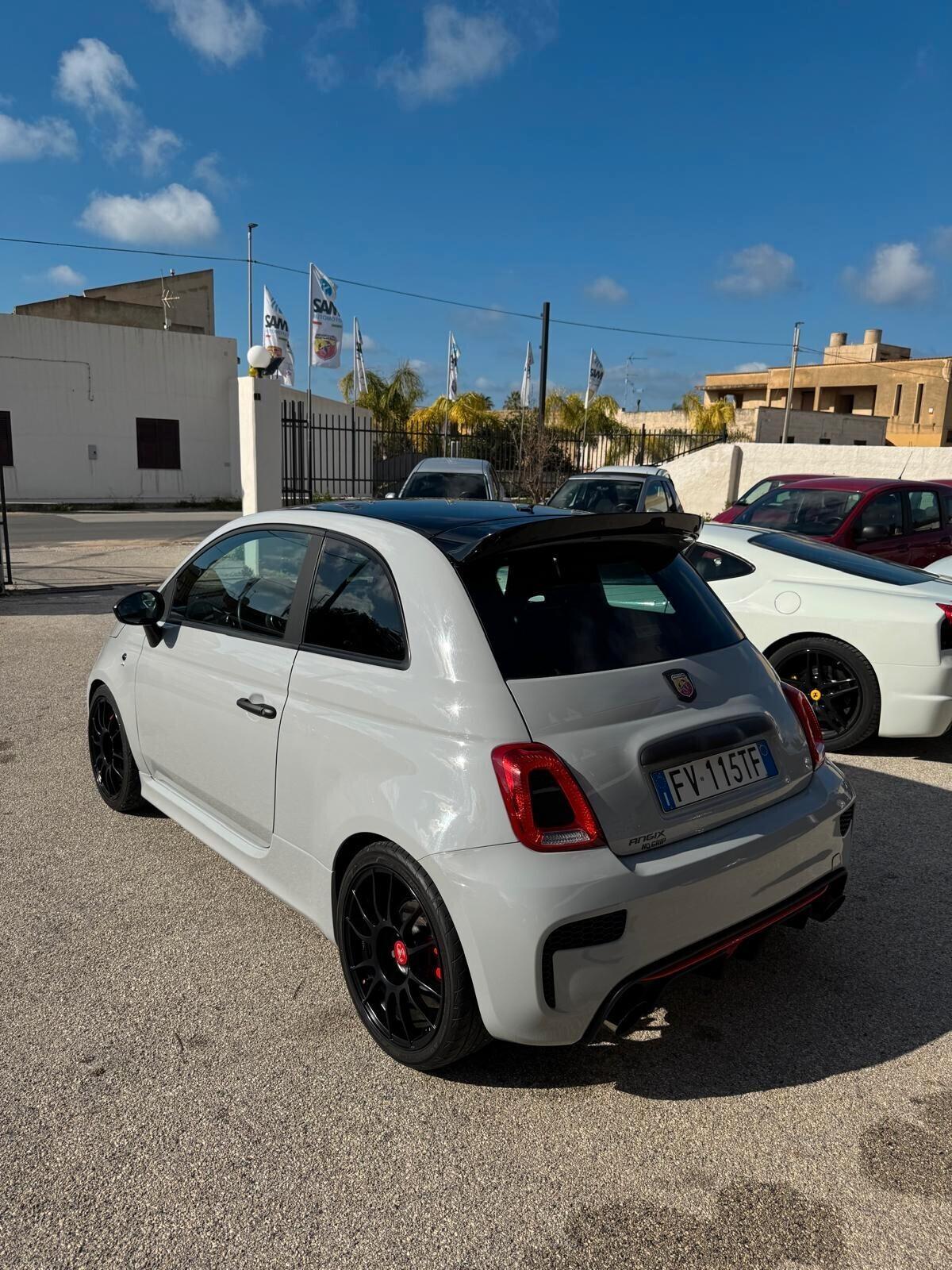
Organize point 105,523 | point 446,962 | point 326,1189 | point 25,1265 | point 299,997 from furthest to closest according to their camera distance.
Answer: point 105,523, point 299,997, point 446,962, point 326,1189, point 25,1265

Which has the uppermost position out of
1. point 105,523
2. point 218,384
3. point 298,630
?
point 218,384

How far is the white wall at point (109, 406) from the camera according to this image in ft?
90.4

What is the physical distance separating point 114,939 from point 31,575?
10.6m

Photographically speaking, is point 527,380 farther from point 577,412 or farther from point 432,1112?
point 432,1112

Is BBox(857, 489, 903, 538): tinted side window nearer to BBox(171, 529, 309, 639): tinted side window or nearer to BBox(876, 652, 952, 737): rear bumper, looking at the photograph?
BBox(876, 652, 952, 737): rear bumper

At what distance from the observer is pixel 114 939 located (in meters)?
3.38

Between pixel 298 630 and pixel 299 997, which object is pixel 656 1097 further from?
pixel 298 630

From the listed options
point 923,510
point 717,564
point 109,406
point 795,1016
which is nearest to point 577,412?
point 109,406

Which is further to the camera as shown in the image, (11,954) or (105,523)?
(105,523)

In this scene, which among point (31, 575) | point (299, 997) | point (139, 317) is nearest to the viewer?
point (299, 997)

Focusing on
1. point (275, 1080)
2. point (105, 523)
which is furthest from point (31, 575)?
point (275, 1080)

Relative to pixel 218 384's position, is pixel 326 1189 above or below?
below

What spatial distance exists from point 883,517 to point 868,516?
0.27 m

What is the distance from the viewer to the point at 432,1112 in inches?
99.2
